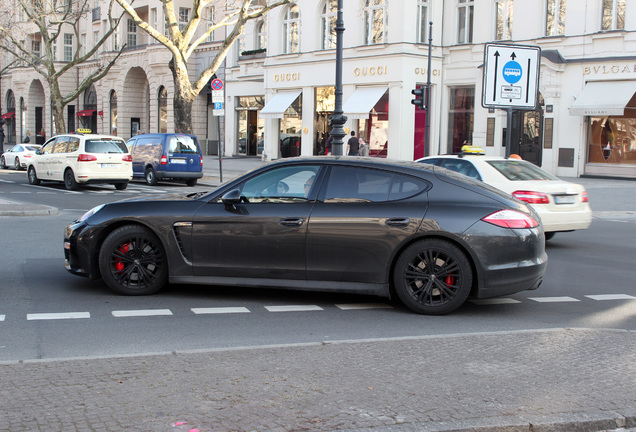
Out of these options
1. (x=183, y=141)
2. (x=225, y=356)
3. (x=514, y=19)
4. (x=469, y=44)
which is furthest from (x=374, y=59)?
(x=225, y=356)

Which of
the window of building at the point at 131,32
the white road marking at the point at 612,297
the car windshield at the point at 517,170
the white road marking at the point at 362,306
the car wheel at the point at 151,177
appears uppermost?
the window of building at the point at 131,32

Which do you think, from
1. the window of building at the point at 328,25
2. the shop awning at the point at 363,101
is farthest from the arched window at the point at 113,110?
the shop awning at the point at 363,101

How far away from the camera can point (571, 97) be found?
97.9 feet

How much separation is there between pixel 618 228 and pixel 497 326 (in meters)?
9.67

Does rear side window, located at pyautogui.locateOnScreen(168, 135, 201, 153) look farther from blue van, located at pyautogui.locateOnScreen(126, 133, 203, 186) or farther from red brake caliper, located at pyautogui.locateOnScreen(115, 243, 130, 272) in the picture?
red brake caliper, located at pyautogui.locateOnScreen(115, 243, 130, 272)

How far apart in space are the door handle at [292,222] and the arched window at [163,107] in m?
42.8

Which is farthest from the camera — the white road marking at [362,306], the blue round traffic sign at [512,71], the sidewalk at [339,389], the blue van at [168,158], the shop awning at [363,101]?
the shop awning at [363,101]

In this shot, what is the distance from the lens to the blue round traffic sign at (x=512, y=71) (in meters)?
14.1

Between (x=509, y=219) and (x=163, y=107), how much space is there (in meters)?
44.4

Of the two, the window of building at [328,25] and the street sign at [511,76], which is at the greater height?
the window of building at [328,25]

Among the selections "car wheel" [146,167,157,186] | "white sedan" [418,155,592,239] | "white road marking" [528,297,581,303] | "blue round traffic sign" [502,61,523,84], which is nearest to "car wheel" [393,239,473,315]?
"white road marking" [528,297,581,303]

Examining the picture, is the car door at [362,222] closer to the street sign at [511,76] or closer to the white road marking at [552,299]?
the white road marking at [552,299]

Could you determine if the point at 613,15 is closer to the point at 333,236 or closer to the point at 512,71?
the point at 512,71

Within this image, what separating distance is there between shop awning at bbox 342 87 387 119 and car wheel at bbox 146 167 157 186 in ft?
38.9
